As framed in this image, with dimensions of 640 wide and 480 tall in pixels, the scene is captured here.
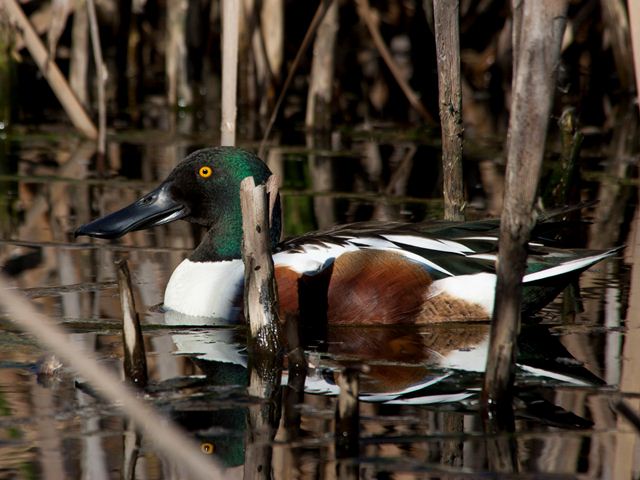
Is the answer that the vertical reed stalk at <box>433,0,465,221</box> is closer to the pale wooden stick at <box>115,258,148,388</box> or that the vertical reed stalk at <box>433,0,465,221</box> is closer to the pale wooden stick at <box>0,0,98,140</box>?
the pale wooden stick at <box>115,258,148,388</box>

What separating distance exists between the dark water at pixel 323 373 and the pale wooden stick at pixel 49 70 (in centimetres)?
117

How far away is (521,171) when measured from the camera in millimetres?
3395

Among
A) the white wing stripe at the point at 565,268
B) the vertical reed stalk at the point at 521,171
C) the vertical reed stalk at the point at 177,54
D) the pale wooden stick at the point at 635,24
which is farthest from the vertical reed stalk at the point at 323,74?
the vertical reed stalk at the point at 521,171

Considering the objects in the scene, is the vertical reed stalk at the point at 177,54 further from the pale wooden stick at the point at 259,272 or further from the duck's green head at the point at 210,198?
the pale wooden stick at the point at 259,272

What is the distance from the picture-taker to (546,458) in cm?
339

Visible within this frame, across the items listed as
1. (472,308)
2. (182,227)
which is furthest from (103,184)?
(472,308)

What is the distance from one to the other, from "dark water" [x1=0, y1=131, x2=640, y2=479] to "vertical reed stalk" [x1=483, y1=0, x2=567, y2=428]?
0.64ft

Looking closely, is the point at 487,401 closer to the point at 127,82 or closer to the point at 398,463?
the point at 398,463

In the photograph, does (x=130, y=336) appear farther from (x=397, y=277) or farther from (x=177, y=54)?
(x=177, y=54)

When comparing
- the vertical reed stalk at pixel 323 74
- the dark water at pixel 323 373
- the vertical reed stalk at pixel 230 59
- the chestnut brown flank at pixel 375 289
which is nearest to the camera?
the dark water at pixel 323 373

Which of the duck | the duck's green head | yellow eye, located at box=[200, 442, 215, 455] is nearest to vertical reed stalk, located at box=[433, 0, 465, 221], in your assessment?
the duck

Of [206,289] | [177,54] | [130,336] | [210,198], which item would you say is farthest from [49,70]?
[130,336]

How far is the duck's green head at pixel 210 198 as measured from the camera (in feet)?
18.1

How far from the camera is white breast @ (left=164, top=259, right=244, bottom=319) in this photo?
5.21m
